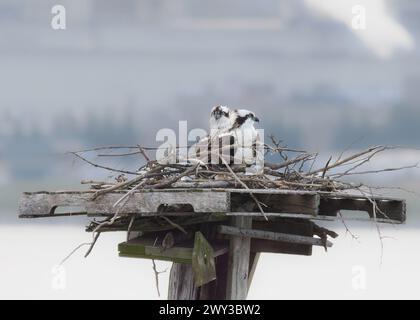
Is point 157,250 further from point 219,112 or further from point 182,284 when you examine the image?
point 219,112

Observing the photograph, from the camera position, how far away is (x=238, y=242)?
19.1 ft

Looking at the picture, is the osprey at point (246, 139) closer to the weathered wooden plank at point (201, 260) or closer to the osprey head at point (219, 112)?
the osprey head at point (219, 112)

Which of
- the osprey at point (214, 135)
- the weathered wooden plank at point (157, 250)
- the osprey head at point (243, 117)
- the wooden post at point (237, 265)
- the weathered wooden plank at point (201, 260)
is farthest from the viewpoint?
the osprey head at point (243, 117)

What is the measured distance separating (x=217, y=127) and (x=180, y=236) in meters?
1.29

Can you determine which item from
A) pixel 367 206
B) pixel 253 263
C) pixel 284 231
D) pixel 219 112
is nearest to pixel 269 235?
pixel 284 231

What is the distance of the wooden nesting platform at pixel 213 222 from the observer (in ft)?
16.5

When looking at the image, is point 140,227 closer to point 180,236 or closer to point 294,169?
point 180,236

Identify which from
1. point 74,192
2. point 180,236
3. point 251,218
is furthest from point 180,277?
point 74,192

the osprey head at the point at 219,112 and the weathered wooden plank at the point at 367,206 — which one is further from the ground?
the osprey head at the point at 219,112

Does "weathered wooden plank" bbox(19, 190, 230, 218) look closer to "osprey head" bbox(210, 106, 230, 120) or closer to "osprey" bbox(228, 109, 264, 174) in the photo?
"osprey" bbox(228, 109, 264, 174)

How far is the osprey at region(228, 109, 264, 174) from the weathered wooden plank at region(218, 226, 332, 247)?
50cm

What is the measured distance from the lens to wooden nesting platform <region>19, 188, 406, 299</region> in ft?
16.5

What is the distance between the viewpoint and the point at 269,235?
5.86m

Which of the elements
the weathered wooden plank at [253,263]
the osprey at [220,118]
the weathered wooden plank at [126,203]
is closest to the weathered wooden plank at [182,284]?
the weathered wooden plank at [253,263]
